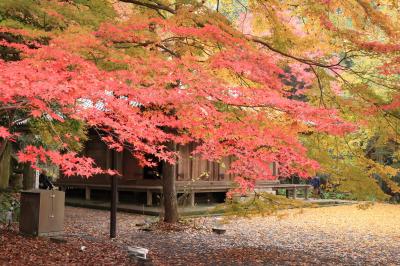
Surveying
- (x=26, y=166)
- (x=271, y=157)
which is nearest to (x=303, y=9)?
(x=271, y=157)

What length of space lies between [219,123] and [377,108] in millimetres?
3185

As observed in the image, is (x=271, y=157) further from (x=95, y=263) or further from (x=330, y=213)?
(x=330, y=213)

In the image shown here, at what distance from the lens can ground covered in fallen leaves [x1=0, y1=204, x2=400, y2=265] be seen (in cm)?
909

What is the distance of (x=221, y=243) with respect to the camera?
11273mm

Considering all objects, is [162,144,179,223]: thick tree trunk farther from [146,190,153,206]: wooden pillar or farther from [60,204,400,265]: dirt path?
[146,190,153,206]: wooden pillar

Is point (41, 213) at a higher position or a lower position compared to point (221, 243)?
higher

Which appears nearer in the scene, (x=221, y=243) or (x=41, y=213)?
(x=41, y=213)

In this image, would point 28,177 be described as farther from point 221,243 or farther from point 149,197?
point 221,243

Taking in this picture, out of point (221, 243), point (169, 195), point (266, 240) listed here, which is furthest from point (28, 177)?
point (266, 240)

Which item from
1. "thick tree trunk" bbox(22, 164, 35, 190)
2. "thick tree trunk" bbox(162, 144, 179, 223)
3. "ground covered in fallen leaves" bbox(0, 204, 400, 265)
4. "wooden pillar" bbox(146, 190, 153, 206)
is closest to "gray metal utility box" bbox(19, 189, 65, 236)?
"ground covered in fallen leaves" bbox(0, 204, 400, 265)

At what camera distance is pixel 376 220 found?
57.7 feet

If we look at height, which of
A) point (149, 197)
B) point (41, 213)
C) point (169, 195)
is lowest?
point (41, 213)

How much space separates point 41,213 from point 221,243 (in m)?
4.45

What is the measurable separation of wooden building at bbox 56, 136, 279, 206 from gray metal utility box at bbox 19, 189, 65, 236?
22.6 feet
